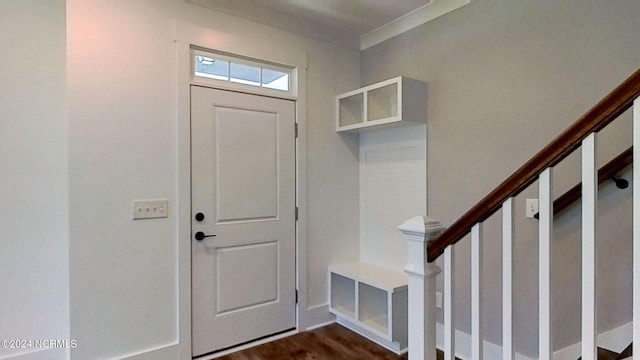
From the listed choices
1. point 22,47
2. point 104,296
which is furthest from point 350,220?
point 22,47

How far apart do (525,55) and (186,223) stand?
2399mm

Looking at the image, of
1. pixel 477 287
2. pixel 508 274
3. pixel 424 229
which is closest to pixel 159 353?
pixel 424 229

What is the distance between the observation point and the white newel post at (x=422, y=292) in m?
1.52

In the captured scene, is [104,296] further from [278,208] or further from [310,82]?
[310,82]

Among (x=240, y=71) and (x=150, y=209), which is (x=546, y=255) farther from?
(x=240, y=71)

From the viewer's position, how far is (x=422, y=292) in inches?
59.7

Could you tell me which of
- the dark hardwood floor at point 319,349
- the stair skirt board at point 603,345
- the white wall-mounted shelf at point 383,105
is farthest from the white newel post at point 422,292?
the white wall-mounted shelf at point 383,105

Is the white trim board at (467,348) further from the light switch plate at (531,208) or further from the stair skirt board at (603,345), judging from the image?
the light switch plate at (531,208)

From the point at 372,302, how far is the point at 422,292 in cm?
173

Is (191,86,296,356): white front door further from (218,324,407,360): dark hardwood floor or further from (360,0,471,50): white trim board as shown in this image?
(360,0,471,50): white trim board

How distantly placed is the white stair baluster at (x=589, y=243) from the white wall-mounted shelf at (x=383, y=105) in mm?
1734

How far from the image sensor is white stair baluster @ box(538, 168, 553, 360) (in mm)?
1110

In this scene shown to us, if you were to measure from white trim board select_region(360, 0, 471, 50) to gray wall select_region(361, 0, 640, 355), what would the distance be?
54 mm

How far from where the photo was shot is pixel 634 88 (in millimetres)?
925
